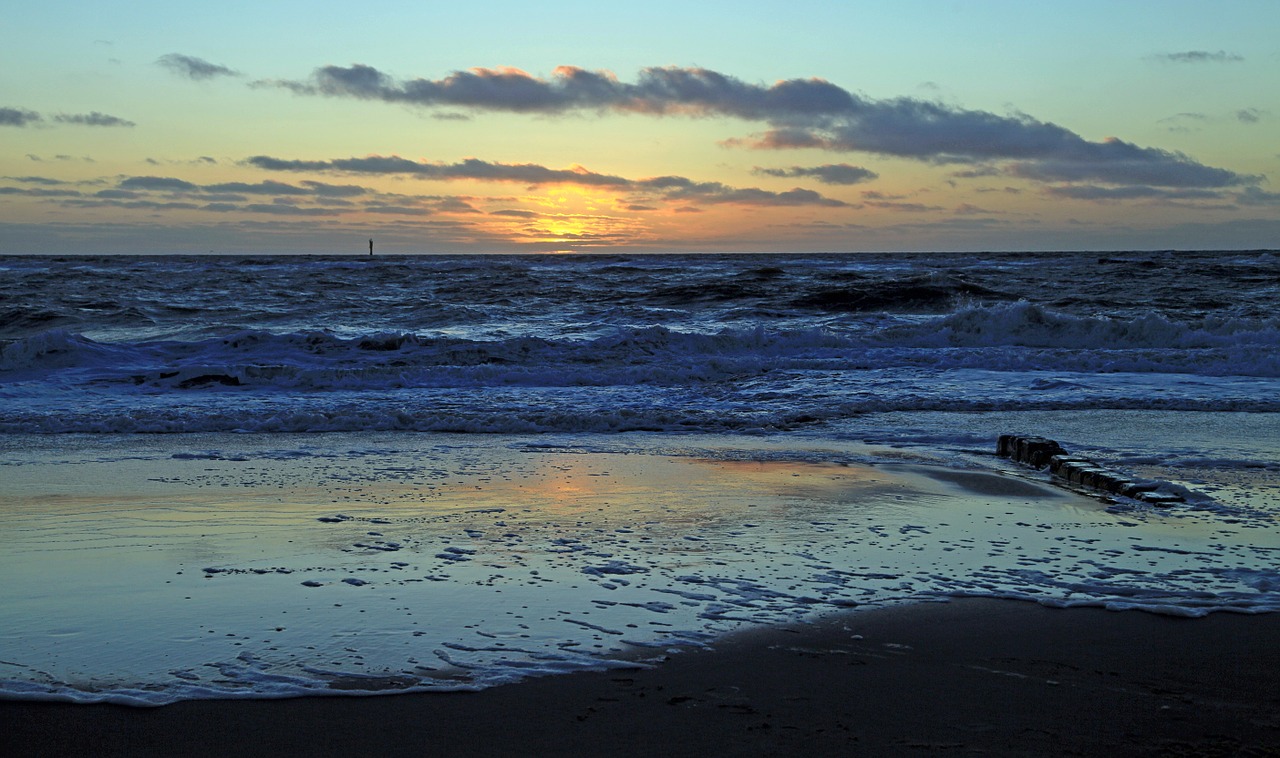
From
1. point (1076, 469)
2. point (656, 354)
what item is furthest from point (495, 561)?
point (656, 354)

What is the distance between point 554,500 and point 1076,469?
3226mm

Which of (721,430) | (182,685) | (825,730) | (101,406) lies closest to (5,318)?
(101,406)

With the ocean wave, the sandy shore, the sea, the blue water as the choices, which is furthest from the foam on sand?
the ocean wave

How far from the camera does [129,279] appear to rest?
31594 millimetres

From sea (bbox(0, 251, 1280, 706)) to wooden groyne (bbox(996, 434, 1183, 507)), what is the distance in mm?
112

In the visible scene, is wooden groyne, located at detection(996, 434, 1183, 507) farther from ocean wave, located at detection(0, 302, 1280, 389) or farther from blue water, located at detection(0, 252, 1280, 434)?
ocean wave, located at detection(0, 302, 1280, 389)

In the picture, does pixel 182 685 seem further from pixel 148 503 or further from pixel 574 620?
pixel 148 503

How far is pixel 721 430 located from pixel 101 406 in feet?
20.8

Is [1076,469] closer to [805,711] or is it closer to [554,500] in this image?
[554,500]

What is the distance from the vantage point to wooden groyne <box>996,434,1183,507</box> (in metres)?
5.41

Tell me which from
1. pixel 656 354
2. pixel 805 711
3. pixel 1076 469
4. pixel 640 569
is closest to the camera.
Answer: pixel 805 711

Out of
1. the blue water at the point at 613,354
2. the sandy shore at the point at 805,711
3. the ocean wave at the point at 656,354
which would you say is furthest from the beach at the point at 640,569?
the ocean wave at the point at 656,354

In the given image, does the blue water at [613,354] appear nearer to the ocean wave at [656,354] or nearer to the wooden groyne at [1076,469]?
the ocean wave at [656,354]

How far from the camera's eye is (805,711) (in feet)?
8.91
